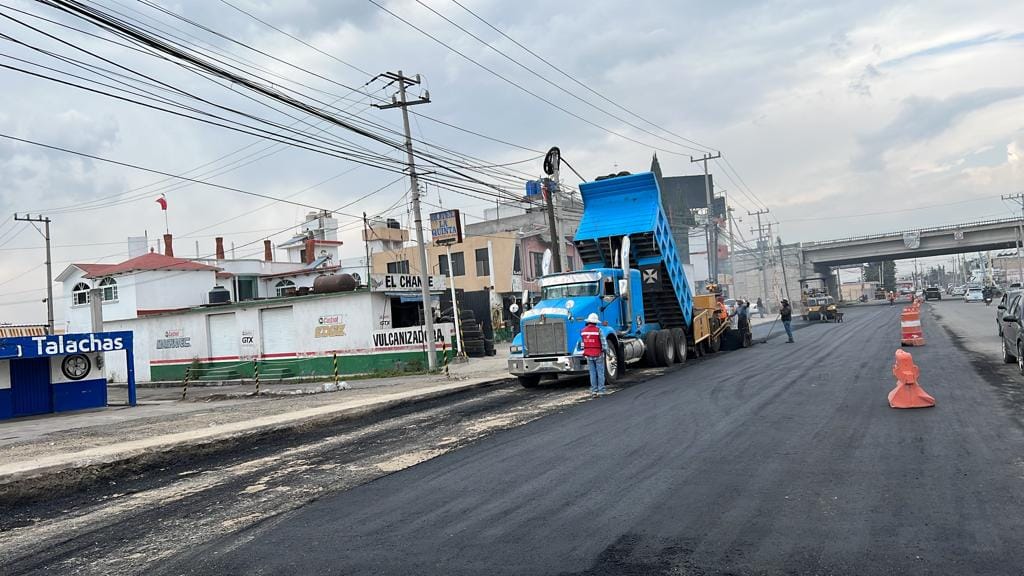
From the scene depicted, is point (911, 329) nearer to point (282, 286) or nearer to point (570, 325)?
point (570, 325)

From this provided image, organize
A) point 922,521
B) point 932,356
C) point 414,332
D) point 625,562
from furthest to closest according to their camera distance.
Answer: point 414,332 < point 932,356 < point 922,521 < point 625,562

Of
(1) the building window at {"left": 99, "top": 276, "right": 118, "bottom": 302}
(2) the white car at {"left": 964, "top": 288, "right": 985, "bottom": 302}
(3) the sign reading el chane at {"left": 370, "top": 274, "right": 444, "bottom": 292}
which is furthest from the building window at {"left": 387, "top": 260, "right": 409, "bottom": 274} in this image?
(2) the white car at {"left": 964, "top": 288, "right": 985, "bottom": 302}

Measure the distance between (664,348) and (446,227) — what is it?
10.8 metres

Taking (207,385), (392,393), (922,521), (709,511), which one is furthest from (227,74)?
(207,385)

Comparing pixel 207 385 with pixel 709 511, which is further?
pixel 207 385

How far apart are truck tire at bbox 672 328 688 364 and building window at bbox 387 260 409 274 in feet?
103

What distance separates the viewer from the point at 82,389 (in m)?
23.0

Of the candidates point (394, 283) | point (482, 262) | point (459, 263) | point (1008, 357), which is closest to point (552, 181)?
point (394, 283)

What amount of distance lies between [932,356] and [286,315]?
79.7 feet

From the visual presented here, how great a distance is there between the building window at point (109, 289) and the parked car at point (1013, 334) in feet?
147

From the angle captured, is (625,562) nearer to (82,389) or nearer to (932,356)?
(932,356)

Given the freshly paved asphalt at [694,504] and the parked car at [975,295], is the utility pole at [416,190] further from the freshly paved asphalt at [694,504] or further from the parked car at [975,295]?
the parked car at [975,295]

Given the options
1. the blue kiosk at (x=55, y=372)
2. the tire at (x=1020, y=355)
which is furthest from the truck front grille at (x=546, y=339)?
the blue kiosk at (x=55, y=372)

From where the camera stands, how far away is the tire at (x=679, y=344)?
22.0 meters
